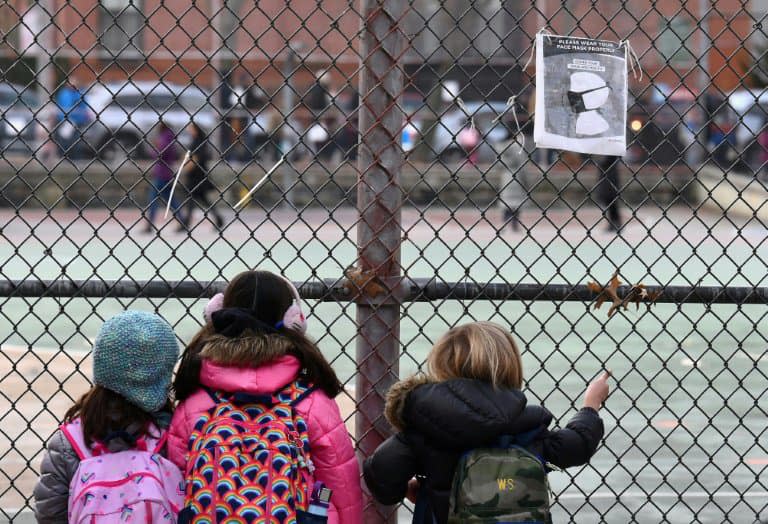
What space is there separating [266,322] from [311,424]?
0.31 m

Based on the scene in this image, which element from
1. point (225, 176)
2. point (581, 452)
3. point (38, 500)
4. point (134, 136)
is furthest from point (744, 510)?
point (134, 136)

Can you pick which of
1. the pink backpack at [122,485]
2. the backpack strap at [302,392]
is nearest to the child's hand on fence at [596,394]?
the backpack strap at [302,392]

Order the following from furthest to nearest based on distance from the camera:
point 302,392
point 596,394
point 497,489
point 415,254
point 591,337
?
1. point 415,254
2. point 591,337
3. point 596,394
4. point 302,392
5. point 497,489

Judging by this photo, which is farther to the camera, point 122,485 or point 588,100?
point 588,100

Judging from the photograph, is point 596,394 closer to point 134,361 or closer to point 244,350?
point 244,350

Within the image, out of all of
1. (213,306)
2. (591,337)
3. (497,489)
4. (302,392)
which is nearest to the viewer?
(497,489)

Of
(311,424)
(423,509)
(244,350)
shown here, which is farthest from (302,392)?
(423,509)

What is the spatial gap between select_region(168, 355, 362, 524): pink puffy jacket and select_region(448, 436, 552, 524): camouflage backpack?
287 mm

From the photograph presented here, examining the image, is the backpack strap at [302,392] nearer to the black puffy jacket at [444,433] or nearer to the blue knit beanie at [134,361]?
the black puffy jacket at [444,433]

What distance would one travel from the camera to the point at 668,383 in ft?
27.8

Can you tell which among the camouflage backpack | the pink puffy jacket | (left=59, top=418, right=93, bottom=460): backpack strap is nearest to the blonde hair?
the camouflage backpack

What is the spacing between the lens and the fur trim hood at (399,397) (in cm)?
326

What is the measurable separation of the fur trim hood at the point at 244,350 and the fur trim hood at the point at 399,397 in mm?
326

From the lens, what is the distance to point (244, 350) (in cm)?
317
